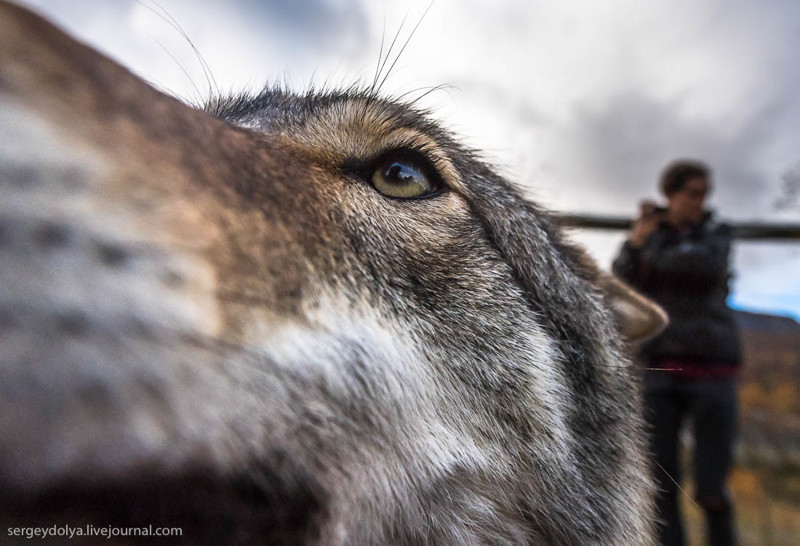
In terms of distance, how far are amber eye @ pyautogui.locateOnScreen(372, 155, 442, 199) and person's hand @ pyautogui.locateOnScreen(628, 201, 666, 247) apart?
9.11 ft

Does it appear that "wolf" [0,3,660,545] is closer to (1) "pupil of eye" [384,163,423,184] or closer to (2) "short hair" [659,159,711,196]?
(1) "pupil of eye" [384,163,423,184]

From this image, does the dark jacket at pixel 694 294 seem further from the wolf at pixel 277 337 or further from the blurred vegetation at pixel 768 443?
the blurred vegetation at pixel 768 443

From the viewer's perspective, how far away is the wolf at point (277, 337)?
0.74 metres

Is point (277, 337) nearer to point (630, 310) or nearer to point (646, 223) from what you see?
point (630, 310)

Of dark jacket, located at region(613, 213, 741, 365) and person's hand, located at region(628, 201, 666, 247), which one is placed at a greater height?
person's hand, located at region(628, 201, 666, 247)

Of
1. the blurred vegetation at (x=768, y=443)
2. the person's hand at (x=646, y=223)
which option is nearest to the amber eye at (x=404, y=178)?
the person's hand at (x=646, y=223)

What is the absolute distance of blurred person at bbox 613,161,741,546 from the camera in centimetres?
378

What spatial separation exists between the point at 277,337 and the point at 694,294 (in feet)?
12.4

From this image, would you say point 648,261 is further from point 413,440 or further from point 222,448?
point 222,448

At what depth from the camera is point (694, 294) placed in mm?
3861

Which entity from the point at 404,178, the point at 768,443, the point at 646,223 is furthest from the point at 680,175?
the point at 768,443

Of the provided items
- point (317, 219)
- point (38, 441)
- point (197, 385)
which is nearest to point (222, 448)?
point (197, 385)

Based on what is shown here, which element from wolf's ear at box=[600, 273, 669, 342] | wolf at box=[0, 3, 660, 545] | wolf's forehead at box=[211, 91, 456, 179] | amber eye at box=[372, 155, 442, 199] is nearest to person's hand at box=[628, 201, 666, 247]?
wolf's ear at box=[600, 273, 669, 342]

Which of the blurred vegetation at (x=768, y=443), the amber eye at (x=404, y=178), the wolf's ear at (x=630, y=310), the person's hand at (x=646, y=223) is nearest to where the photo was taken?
the amber eye at (x=404, y=178)
